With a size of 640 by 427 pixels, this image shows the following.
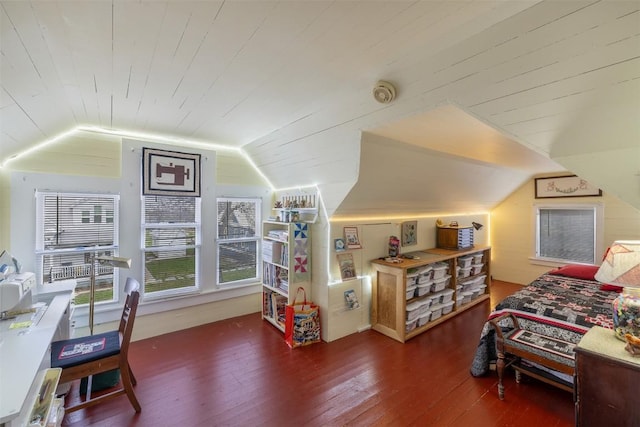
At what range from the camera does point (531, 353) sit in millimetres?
2037

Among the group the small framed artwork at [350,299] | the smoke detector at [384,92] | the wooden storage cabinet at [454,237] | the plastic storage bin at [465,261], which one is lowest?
the small framed artwork at [350,299]

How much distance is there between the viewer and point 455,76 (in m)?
1.47

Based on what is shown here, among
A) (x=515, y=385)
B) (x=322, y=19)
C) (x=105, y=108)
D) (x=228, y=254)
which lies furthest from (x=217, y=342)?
(x=322, y=19)

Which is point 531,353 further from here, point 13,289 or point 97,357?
point 13,289

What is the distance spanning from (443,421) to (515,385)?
872 millimetres

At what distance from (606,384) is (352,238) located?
2198 millimetres

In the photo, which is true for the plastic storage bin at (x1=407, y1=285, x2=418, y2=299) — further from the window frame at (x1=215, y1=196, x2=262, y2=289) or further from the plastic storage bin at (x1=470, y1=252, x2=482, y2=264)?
the window frame at (x1=215, y1=196, x2=262, y2=289)

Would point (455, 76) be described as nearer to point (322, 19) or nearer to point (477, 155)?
point (322, 19)

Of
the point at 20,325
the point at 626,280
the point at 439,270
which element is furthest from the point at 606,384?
the point at 20,325

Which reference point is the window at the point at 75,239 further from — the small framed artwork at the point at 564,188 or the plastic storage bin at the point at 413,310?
the small framed artwork at the point at 564,188

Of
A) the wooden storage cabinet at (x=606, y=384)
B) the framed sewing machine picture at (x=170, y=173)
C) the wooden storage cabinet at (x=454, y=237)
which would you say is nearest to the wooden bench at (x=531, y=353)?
the wooden storage cabinet at (x=606, y=384)

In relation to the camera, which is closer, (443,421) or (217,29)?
(217,29)

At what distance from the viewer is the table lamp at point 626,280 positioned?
1322 mm

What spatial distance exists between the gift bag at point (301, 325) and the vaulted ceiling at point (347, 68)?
177 centimetres
